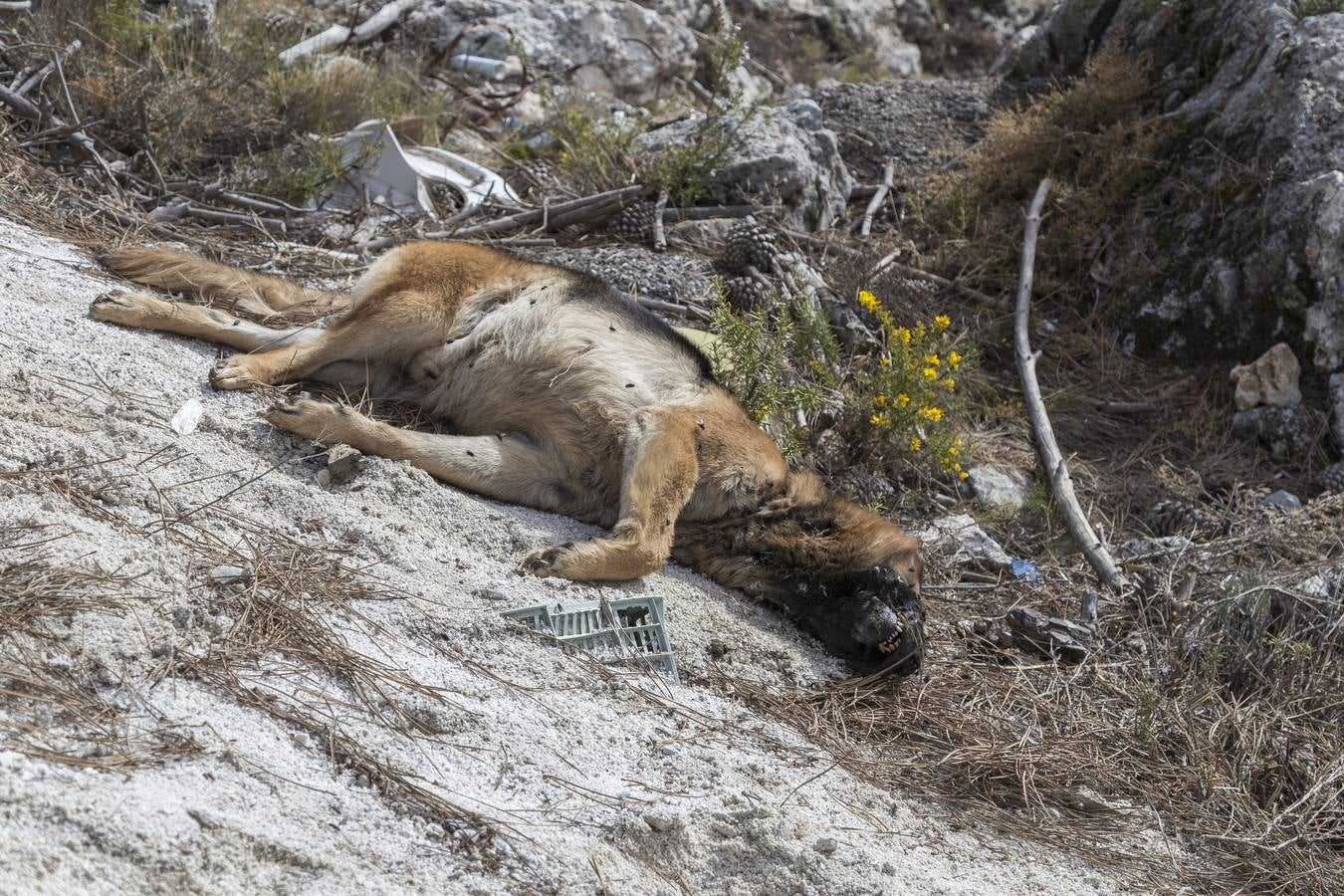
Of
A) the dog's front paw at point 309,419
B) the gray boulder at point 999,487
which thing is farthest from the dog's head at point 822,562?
the gray boulder at point 999,487

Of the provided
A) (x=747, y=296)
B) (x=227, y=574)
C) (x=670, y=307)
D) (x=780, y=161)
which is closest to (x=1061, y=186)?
(x=780, y=161)

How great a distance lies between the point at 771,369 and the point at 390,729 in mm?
3488

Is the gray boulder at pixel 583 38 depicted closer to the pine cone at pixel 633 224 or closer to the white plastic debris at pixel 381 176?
the white plastic debris at pixel 381 176

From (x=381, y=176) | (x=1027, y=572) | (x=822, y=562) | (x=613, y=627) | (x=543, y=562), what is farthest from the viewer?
(x=381, y=176)

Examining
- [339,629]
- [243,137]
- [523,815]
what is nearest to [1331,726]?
[523,815]

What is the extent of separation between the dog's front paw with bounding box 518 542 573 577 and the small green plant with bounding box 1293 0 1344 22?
25.5 ft

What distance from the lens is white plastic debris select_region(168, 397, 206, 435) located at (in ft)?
14.3

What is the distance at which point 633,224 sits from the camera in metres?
8.20

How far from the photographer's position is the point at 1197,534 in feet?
20.7

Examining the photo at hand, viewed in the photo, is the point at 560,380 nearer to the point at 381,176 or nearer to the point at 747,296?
the point at 747,296

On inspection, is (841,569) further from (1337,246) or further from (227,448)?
(1337,246)

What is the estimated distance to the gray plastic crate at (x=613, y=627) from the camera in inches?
155

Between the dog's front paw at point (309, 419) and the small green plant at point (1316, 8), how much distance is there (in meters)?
8.08

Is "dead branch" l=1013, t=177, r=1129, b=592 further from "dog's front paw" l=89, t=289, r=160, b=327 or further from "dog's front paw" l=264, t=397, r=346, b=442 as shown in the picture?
"dog's front paw" l=89, t=289, r=160, b=327
